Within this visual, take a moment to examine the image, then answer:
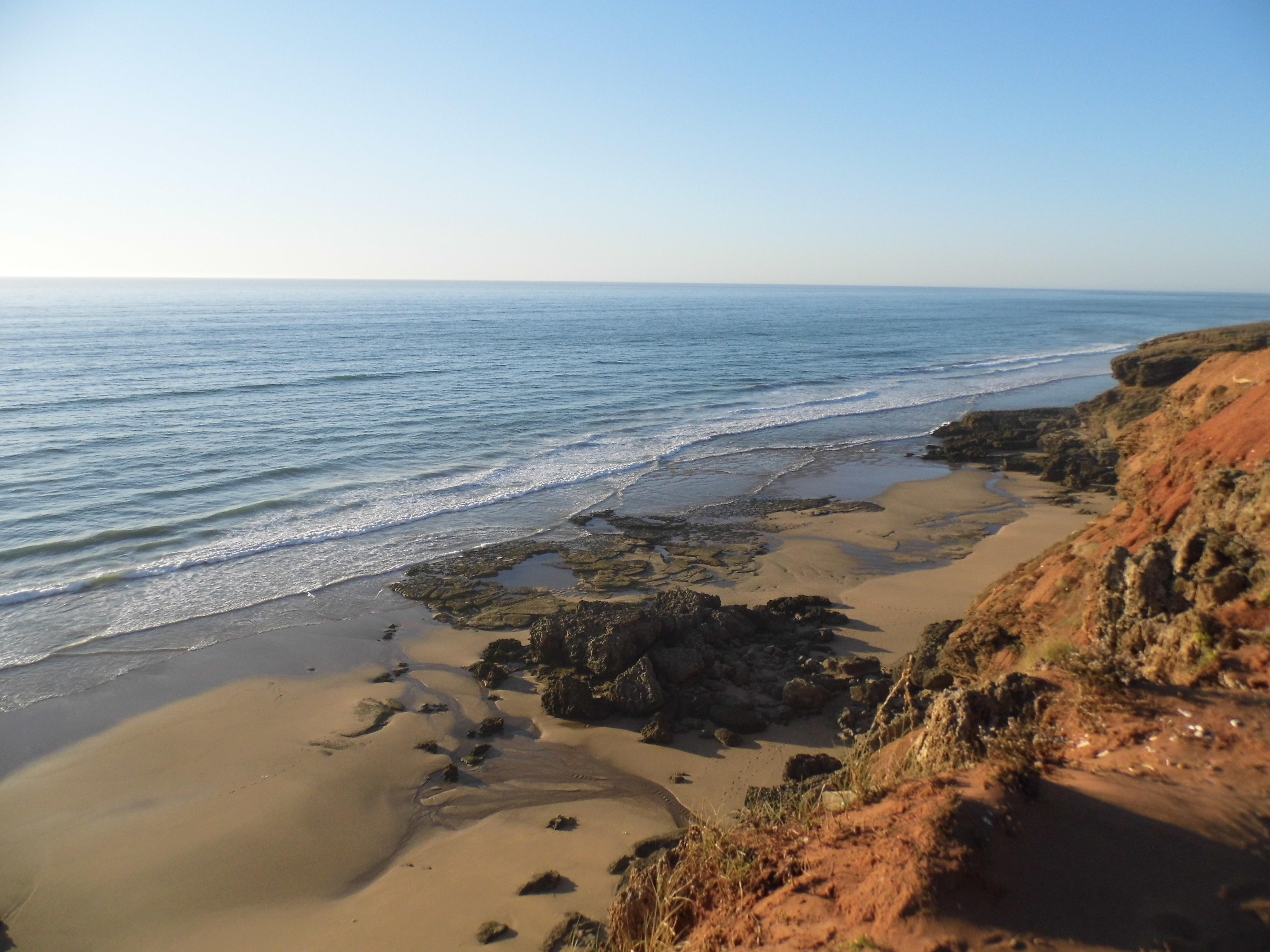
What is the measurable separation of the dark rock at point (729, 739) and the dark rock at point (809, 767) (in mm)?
896

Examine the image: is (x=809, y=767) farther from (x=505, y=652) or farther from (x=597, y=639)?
(x=505, y=652)

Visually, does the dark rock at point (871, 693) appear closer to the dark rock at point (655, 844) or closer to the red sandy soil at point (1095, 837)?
the dark rock at point (655, 844)

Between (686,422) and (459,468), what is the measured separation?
11595mm

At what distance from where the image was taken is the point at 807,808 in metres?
5.29

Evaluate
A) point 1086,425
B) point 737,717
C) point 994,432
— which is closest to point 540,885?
point 737,717

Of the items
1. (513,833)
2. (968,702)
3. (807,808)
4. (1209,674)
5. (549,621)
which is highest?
(1209,674)

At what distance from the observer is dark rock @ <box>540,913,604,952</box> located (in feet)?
20.2

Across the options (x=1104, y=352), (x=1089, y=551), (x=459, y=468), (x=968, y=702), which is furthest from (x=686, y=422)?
(x=1104, y=352)

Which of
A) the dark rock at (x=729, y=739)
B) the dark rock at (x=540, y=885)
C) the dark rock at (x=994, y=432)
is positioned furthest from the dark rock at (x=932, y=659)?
the dark rock at (x=994, y=432)

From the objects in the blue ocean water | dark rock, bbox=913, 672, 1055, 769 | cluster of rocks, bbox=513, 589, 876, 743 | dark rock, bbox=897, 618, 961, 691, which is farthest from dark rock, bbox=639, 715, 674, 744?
the blue ocean water

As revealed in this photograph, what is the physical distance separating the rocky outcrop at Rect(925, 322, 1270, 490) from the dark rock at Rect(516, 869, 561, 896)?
2031cm

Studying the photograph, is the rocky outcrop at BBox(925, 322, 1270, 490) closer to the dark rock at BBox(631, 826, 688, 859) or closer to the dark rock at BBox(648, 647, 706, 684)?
the dark rock at BBox(648, 647, 706, 684)

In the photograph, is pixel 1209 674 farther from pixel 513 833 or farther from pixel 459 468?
pixel 459 468

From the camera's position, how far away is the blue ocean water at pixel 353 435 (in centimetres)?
1562
